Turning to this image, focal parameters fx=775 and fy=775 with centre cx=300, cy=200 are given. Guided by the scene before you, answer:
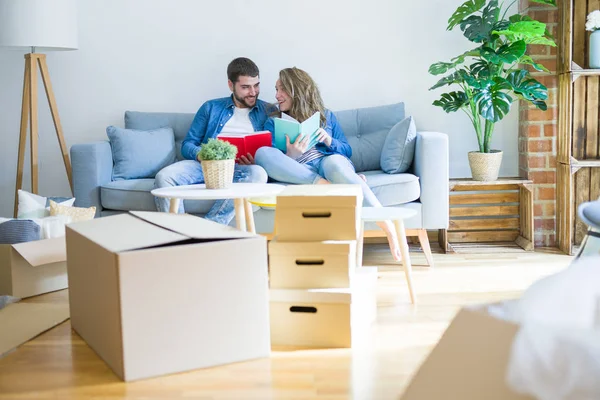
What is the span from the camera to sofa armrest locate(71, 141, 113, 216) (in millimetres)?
4102

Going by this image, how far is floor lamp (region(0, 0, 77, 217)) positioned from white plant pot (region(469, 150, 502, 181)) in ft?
7.58

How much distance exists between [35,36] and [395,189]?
2091 millimetres

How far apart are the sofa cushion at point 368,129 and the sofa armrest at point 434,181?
0.41 meters

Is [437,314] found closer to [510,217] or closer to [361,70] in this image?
[510,217]

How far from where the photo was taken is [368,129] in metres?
4.50

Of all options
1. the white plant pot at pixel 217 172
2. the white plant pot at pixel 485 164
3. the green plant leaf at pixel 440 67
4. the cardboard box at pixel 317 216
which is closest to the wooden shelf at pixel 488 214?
the white plant pot at pixel 485 164

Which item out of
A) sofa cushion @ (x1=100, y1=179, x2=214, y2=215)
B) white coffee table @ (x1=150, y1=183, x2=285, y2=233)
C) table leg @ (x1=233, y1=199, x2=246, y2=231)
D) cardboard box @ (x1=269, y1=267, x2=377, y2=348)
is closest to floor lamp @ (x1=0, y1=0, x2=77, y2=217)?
sofa cushion @ (x1=100, y1=179, x2=214, y2=215)

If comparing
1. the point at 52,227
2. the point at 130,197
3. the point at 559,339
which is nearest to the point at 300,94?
the point at 130,197

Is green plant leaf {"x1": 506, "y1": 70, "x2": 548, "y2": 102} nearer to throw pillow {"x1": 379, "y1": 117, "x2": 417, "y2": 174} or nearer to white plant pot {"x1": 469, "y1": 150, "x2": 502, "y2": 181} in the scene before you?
white plant pot {"x1": 469, "y1": 150, "x2": 502, "y2": 181}

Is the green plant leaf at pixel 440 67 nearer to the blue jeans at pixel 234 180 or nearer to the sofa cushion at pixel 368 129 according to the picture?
the sofa cushion at pixel 368 129

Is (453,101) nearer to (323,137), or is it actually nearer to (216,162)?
(323,137)

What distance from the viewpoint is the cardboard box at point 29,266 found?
3.20 meters

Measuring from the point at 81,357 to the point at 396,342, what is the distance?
1049 millimetres

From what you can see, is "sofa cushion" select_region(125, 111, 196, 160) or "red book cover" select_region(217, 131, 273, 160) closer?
"red book cover" select_region(217, 131, 273, 160)
